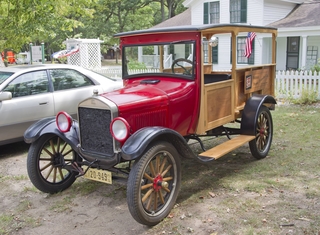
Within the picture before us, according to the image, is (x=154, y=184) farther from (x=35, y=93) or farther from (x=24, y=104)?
(x=35, y=93)

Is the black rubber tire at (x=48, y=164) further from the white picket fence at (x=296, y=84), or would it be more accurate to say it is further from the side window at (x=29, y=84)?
the white picket fence at (x=296, y=84)

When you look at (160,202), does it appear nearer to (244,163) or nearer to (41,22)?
(244,163)

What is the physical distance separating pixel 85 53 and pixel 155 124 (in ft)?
51.1

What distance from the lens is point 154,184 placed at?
391 cm

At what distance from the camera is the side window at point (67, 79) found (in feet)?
22.7

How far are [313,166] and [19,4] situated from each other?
6.69 m

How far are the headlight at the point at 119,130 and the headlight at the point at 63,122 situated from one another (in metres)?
0.83

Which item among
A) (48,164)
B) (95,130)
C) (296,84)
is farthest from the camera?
(296,84)

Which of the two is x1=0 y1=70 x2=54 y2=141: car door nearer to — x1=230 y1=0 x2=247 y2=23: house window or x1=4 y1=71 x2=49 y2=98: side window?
x1=4 y1=71 x2=49 y2=98: side window

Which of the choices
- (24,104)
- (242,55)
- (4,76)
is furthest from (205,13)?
(24,104)

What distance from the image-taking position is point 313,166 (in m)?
5.45

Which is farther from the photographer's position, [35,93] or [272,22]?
[272,22]

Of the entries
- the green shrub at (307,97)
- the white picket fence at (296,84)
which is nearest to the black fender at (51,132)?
the green shrub at (307,97)

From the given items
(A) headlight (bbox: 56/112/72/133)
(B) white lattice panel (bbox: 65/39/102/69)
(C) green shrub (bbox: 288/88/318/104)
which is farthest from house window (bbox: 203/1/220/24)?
(A) headlight (bbox: 56/112/72/133)
